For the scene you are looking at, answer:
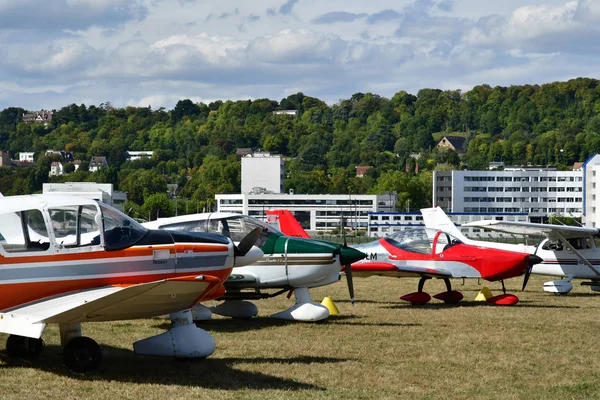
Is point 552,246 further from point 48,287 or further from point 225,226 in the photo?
point 48,287

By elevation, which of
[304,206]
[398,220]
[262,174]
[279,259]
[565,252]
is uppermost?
[279,259]

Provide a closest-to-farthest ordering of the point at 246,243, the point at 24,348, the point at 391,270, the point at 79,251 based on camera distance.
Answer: the point at 79,251, the point at 246,243, the point at 24,348, the point at 391,270

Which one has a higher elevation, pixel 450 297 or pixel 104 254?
pixel 104 254

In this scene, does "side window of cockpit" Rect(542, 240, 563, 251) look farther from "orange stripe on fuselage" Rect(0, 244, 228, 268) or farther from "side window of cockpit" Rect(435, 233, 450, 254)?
"orange stripe on fuselage" Rect(0, 244, 228, 268)

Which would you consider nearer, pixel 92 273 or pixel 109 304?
pixel 109 304

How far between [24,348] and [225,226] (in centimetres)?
449

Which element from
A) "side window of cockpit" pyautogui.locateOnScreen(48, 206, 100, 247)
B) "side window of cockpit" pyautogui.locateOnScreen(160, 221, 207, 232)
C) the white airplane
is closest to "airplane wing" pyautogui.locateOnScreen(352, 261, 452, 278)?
the white airplane

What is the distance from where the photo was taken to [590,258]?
22.7 metres

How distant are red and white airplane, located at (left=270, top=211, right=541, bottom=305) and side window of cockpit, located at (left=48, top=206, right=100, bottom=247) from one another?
9786 mm

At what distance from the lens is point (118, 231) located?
1000 centimetres

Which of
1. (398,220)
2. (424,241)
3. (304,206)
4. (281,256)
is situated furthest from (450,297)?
(304,206)

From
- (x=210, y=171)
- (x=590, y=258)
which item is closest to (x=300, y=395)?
(x=590, y=258)

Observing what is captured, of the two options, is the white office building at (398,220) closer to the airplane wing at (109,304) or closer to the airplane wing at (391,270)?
the airplane wing at (391,270)

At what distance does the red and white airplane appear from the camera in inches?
758
